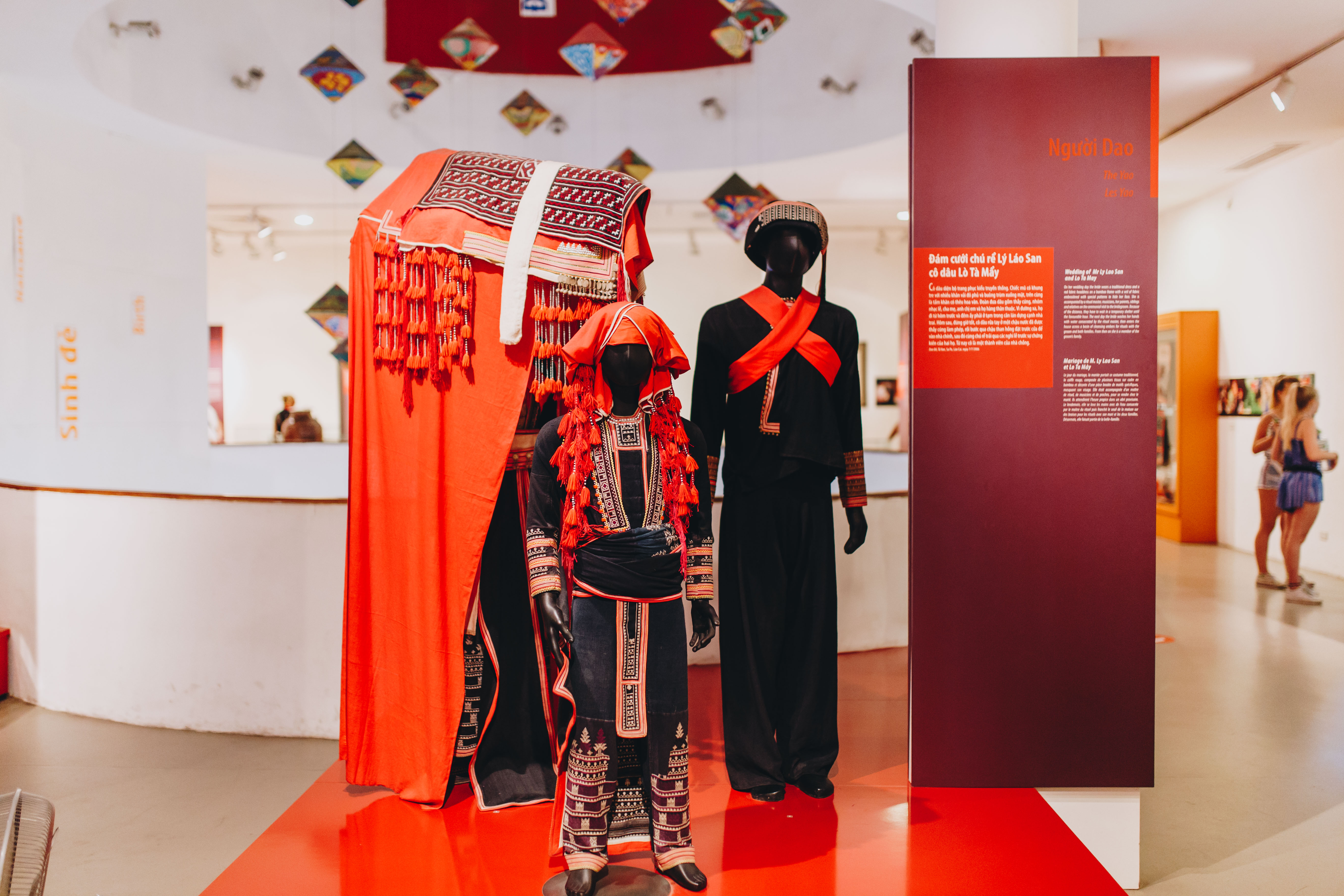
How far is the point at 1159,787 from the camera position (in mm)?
3006

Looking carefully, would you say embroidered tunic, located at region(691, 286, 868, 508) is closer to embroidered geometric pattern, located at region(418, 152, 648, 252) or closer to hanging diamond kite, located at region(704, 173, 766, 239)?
embroidered geometric pattern, located at region(418, 152, 648, 252)

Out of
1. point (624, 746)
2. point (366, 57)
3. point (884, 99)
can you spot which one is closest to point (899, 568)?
point (624, 746)

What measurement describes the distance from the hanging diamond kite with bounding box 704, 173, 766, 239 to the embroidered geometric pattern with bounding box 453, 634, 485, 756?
4.15m

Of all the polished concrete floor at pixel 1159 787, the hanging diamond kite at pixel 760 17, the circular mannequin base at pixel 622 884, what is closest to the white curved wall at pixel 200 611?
the polished concrete floor at pixel 1159 787

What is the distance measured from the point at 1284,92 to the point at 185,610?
6906mm

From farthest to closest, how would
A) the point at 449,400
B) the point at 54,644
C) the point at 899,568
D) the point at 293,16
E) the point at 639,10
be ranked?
the point at 639,10 < the point at 293,16 < the point at 899,568 < the point at 54,644 < the point at 449,400

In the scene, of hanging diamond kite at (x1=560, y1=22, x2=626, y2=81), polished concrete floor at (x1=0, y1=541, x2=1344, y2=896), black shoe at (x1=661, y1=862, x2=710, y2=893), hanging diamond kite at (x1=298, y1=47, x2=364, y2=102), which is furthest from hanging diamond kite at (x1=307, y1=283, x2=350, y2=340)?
black shoe at (x1=661, y1=862, x2=710, y2=893)

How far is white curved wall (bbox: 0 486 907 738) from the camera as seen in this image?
11.0 feet

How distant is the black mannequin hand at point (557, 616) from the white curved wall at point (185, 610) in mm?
1709

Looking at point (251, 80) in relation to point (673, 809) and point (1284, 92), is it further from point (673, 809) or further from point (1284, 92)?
point (1284, 92)

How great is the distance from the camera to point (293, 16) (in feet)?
19.1

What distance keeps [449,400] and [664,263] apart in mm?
7094

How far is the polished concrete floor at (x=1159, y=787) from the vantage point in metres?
2.46

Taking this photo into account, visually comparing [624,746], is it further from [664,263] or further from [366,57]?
[664,263]
